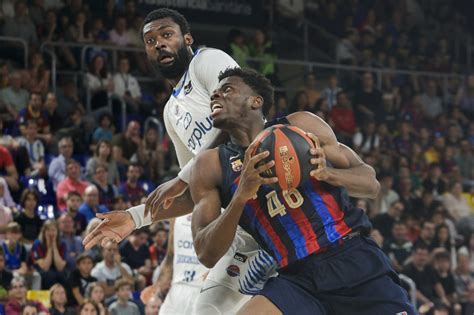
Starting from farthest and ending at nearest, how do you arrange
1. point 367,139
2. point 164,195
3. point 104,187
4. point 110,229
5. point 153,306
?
Result: point 367,139 < point 104,187 < point 153,306 < point 110,229 < point 164,195

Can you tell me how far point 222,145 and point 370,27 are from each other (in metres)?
13.4

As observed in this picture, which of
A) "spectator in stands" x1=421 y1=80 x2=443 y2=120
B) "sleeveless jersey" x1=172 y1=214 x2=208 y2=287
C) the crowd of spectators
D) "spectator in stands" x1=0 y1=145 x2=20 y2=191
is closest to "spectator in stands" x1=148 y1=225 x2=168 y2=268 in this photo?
the crowd of spectators

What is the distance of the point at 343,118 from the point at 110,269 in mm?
5891

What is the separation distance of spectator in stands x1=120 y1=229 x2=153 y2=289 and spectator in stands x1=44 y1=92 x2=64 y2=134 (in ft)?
6.28

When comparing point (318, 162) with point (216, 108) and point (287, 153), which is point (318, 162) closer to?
point (287, 153)

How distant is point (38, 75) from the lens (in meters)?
12.7

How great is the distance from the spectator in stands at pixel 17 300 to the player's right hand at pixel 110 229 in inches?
150

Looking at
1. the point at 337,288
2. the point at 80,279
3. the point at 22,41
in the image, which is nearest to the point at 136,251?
the point at 80,279

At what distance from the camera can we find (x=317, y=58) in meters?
17.8

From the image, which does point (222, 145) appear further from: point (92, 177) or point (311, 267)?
point (92, 177)

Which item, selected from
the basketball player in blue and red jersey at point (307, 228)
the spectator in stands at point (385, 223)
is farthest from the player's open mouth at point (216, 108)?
the spectator in stands at point (385, 223)

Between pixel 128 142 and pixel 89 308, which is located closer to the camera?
pixel 89 308

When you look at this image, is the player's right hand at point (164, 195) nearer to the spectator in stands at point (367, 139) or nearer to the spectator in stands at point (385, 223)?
the spectator in stands at point (385, 223)

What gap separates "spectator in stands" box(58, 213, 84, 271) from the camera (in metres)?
10.5
